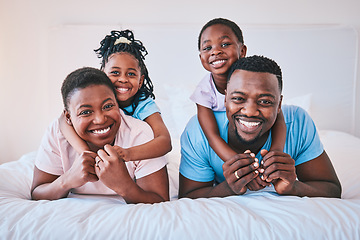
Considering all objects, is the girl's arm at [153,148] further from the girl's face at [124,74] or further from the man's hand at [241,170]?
the man's hand at [241,170]

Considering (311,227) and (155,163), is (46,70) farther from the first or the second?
(311,227)

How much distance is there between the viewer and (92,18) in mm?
2986

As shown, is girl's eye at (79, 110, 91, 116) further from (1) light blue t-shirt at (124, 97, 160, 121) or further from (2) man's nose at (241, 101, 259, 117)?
(2) man's nose at (241, 101, 259, 117)

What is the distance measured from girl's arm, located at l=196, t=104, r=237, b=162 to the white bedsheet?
17 centimetres

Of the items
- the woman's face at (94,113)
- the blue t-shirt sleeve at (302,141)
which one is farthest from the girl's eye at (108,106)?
the blue t-shirt sleeve at (302,141)

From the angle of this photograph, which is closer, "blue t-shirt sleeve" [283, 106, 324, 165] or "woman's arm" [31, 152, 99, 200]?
"woman's arm" [31, 152, 99, 200]

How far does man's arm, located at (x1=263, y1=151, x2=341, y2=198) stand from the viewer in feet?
3.71

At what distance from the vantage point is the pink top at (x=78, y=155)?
1.34 metres

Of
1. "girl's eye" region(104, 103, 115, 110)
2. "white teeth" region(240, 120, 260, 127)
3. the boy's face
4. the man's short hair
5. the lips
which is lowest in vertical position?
"white teeth" region(240, 120, 260, 127)

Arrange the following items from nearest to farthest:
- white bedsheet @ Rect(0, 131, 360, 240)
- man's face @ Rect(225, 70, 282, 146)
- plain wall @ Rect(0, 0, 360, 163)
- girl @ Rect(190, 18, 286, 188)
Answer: white bedsheet @ Rect(0, 131, 360, 240)
man's face @ Rect(225, 70, 282, 146)
girl @ Rect(190, 18, 286, 188)
plain wall @ Rect(0, 0, 360, 163)

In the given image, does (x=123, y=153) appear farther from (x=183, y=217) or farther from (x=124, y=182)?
(x=183, y=217)

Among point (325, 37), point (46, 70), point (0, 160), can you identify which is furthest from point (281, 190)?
point (0, 160)

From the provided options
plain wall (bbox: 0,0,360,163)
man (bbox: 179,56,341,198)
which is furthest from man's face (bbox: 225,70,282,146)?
plain wall (bbox: 0,0,360,163)

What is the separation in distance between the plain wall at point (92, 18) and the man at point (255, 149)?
1.71 metres
